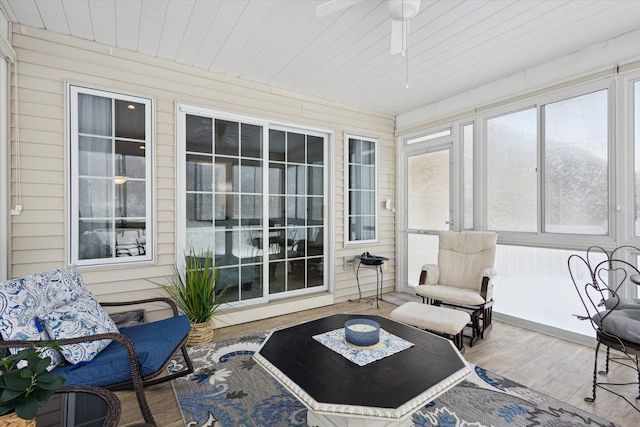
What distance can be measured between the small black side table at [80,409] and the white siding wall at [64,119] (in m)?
1.82

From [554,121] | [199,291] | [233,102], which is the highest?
[233,102]

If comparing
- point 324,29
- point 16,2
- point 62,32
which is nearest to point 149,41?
point 62,32

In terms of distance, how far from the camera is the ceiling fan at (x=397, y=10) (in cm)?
204

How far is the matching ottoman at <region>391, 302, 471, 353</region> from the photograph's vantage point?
2.69 meters

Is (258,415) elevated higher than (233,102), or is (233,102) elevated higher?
(233,102)

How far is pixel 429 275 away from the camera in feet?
12.3

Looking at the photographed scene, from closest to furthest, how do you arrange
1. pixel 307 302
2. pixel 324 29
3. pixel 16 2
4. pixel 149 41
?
pixel 16 2 → pixel 324 29 → pixel 149 41 → pixel 307 302

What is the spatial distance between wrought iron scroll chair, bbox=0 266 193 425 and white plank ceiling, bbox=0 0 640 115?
6.99 feet

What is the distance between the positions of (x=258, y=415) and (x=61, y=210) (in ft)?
8.18

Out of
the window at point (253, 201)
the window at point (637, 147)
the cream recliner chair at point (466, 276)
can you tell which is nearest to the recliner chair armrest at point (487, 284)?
the cream recliner chair at point (466, 276)

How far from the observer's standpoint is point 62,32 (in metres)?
2.81

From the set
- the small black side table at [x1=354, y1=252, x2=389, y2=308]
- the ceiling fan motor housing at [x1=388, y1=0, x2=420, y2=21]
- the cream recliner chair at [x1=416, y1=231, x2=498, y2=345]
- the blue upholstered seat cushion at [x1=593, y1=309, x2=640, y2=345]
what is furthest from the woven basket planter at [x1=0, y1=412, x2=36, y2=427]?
the small black side table at [x1=354, y1=252, x2=389, y2=308]

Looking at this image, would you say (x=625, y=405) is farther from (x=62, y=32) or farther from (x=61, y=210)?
(x=62, y=32)

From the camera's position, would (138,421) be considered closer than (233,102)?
Yes
